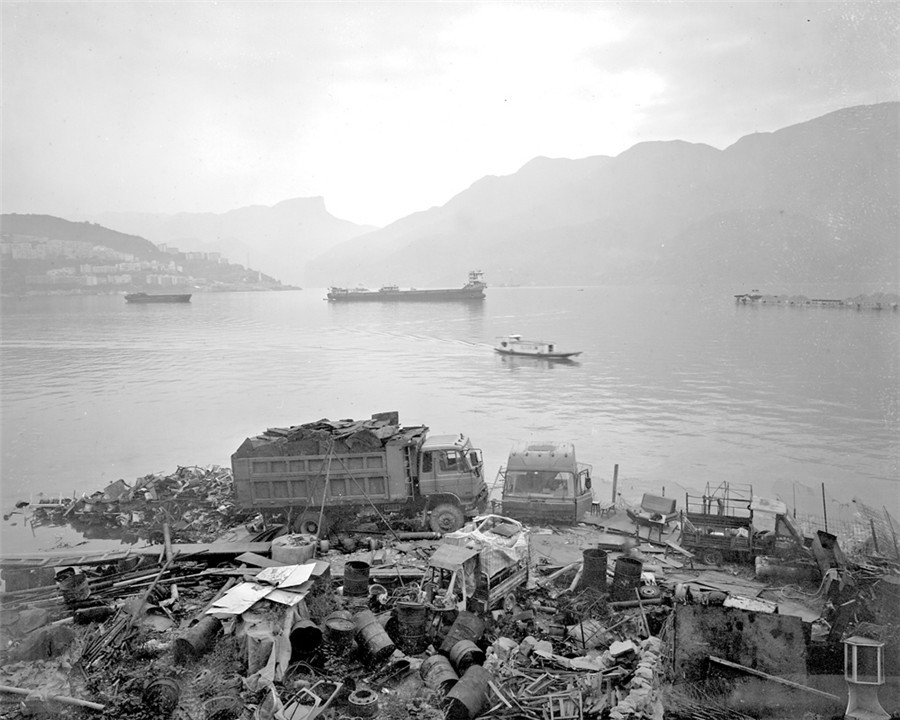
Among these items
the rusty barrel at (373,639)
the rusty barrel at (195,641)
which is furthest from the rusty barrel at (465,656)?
the rusty barrel at (195,641)

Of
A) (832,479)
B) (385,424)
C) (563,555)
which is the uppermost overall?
(385,424)

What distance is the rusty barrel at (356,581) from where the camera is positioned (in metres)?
10.2

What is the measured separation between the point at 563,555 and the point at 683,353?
5376 cm

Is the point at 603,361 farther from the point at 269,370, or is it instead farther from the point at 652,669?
the point at 652,669

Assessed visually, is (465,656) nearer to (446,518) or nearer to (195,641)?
(195,641)

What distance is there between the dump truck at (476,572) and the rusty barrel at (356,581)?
104cm

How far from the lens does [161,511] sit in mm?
17000

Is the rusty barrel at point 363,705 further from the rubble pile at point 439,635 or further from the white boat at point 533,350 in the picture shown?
the white boat at point 533,350

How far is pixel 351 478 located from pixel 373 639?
5854 mm

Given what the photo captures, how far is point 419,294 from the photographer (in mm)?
163250

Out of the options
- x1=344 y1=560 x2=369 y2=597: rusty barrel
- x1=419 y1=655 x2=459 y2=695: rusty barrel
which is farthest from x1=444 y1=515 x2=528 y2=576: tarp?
x1=419 y1=655 x2=459 y2=695: rusty barrel

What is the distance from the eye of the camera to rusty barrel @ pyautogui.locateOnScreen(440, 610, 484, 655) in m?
8.55

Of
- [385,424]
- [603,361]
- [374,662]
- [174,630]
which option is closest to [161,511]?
[385,424]

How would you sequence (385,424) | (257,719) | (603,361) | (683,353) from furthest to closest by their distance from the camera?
1. (683,353)
2. (603,361)
3. (385,424)
4. (257,719)
